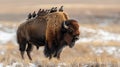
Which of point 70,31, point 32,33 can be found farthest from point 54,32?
point 32,33

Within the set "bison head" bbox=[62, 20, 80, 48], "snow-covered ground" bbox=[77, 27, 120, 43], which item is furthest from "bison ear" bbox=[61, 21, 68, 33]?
"snow-covered ground" bbox=[77, 27, 120, 43]

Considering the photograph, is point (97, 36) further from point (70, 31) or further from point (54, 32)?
point (70, 31)

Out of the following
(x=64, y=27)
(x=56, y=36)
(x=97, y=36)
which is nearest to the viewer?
(x=64, y=27)

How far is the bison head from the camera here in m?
13.9

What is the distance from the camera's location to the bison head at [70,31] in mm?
13906

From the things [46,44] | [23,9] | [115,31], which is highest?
[46,44]

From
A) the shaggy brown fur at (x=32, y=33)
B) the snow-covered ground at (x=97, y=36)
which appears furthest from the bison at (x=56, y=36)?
the snow-covered ground at (x=97, y=36)

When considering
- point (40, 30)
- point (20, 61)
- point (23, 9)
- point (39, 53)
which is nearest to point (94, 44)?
point (39, 53)

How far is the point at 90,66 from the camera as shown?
12.6m

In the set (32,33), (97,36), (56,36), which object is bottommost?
(97,36)

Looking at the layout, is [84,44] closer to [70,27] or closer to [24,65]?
[70,27]

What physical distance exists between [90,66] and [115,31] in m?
20.7

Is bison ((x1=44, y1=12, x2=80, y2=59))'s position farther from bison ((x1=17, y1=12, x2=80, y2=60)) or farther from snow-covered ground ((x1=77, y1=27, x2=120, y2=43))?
snow-covered ground ((x1=77, y1=27, x2=120, y2=43))

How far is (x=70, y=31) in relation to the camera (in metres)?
14.1
